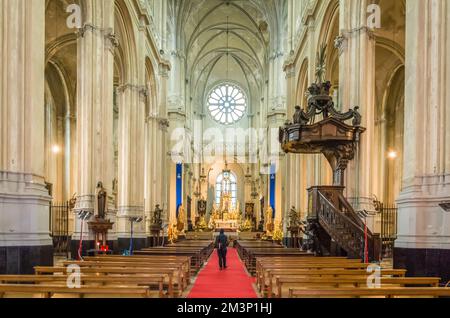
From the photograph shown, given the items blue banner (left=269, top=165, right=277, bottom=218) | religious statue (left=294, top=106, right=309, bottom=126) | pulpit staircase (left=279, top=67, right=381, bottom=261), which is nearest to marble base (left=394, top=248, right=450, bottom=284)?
pulpit staircase (left=279, top=67, right=381, bottom=261)

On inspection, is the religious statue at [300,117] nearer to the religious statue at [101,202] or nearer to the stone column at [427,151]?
the stone column at [427,151]

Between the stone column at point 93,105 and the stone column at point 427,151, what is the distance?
9.17m

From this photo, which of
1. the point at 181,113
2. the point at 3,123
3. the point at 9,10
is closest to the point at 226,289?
the point at 3,123

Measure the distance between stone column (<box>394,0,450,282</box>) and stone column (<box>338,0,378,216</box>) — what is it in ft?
14.9

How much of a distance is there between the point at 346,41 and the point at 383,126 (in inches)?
434

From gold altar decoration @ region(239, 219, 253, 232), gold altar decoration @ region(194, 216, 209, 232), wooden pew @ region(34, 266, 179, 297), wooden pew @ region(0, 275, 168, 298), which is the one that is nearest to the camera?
wooden pew @ region(0, 275, 168, 298)

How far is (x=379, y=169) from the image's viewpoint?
24781 mm

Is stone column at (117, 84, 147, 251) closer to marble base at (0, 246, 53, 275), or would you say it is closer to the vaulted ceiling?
marble base at (0, 246, 53, 275)

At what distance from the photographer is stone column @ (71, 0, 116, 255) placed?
1527 centimetres

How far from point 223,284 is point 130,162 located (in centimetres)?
1040

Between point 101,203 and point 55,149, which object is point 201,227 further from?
point 101,203

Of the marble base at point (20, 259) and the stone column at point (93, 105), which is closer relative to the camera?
the marble base at point (20, 259)

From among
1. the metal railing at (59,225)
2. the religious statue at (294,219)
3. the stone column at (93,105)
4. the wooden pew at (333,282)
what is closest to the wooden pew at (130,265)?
the wooden pew at (333,282)

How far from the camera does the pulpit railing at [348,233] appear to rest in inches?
475
